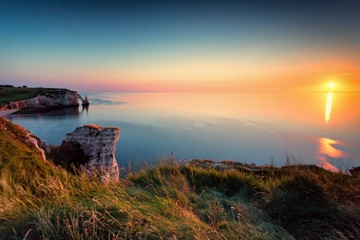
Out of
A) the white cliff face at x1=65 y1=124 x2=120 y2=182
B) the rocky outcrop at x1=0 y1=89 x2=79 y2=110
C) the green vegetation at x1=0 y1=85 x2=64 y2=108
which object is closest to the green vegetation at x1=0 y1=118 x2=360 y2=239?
the white cliff face at x1=65 y1=124 x2=120 y2=182

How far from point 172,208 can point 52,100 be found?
152513mm

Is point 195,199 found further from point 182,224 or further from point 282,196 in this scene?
point 282,196

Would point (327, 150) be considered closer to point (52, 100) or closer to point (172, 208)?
point (172, 208)

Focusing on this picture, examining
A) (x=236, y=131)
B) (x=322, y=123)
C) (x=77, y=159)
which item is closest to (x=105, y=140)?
(x=77, y=159)

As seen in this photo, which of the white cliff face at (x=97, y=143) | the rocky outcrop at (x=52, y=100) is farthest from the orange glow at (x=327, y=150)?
the rocky outcrop at (x=52, y=100)

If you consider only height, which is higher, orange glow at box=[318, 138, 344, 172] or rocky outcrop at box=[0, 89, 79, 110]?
rocky outcrop at box=[0, 89, 79, 110]

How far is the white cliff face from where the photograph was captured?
16781mm

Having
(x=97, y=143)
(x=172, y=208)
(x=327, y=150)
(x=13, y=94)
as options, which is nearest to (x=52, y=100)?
(x=13, y=94)

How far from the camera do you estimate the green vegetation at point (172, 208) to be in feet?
7.87

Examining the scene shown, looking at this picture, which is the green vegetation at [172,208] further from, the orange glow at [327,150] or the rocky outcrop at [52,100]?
the rocky outcrop at [52,100]

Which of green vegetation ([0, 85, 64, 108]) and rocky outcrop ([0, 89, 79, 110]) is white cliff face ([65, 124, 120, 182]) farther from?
rocky outcrop ([0, 89, 79, 110])

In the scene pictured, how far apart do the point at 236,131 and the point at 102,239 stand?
73557 mm

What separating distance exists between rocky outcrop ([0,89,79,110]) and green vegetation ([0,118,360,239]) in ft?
446

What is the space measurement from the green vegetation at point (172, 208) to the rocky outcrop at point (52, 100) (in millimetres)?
135949
